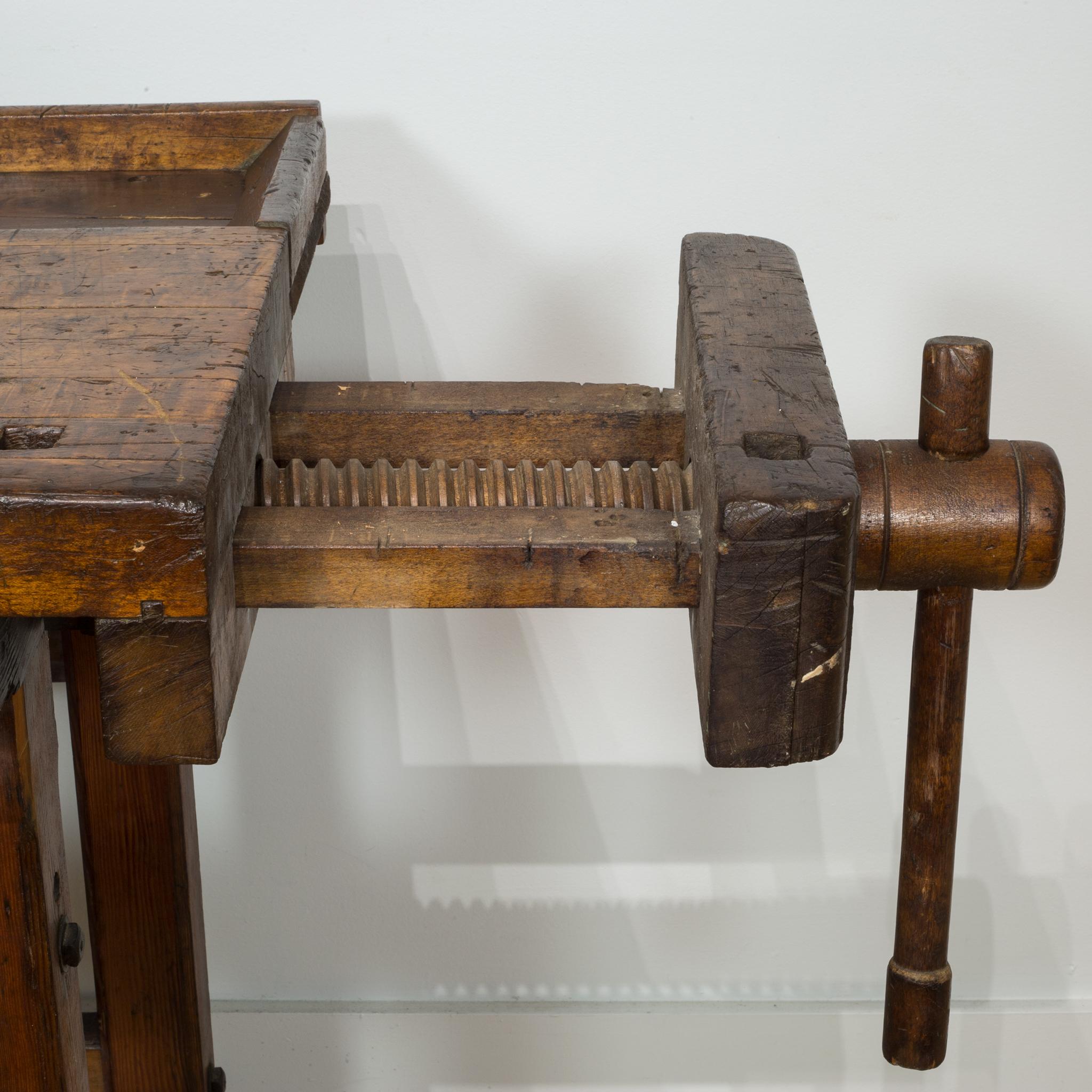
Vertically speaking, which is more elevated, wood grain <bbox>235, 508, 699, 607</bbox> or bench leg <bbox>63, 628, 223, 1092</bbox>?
wood grain <bbox>235, 508, 699, 607</bbox>

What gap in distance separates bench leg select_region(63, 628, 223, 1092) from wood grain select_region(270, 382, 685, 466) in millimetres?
382

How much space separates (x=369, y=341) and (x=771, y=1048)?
41.4 inches

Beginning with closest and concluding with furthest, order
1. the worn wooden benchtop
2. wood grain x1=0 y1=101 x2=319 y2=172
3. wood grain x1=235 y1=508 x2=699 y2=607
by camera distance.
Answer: the worn wooden benchtop
wood grain x1=235 y1=508 x2=699 y2=607
wood grain x1=0 y1=101 x2=319 y2=172

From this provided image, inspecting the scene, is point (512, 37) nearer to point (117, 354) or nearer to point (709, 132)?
point (709, 132)

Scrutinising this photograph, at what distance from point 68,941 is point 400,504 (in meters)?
0.34

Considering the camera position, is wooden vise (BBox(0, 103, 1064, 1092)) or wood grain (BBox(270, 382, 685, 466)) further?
wood grain (BBox(270, 382, 685, 466))

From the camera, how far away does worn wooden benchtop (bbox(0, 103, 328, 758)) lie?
60 cm

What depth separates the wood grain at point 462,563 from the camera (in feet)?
2.35

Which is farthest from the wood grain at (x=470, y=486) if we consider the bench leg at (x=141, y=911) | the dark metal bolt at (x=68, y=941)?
the bench leg at (x=141, y=911)

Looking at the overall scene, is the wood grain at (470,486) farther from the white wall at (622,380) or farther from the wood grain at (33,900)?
the white wall at (622,380)

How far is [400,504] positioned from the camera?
2.78 feet

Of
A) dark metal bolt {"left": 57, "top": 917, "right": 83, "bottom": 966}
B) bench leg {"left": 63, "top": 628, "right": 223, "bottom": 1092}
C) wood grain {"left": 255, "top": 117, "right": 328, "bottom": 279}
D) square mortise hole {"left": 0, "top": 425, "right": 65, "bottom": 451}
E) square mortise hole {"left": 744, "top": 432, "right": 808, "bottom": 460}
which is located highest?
wood grain {"left": 255, "top": 117, "right": 328, "bottom": 279}

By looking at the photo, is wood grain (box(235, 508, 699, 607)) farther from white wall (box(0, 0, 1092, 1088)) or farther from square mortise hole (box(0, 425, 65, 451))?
white wall (box(0, 0, 1092, 1088))

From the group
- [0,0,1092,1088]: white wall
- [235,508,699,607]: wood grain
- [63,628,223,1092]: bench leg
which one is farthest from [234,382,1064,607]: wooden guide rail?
[0,0,1092,1088]: white wall
